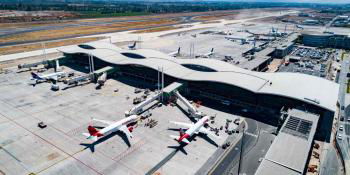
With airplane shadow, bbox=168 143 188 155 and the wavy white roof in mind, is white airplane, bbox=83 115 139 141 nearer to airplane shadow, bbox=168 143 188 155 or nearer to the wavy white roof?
airplane shadow, bbox=168 143 188 155

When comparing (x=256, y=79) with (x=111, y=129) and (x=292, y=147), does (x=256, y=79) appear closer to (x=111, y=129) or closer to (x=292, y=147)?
(x=292, y=147)

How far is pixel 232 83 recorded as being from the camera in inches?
2844

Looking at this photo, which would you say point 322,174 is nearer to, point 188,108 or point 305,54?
point 188,108

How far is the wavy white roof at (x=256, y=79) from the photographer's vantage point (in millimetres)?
64750

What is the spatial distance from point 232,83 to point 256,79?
353 inches

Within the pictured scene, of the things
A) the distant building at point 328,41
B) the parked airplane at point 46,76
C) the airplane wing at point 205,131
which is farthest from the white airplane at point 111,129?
the distant building at point 328,41

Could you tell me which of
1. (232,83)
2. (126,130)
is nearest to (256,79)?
(232,83)

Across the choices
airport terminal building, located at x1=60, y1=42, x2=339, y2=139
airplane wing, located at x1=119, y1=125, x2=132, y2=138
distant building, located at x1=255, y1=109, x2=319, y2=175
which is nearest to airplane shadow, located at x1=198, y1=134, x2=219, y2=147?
distant building, located at x1=255, y1=109, x2=319, y2=175

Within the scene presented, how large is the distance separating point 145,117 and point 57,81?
45.7 metres

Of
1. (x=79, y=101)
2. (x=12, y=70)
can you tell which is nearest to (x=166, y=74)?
(x=79, y=101)

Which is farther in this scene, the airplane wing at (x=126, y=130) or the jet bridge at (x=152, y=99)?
the jet bridge at (x=152, y=99)

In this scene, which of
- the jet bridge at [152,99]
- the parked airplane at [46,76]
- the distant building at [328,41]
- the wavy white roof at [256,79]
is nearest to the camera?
the wavy white roof at [256,79]

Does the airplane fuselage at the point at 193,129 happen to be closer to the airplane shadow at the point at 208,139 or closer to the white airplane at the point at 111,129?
the airplane shadow at the point at 208,139

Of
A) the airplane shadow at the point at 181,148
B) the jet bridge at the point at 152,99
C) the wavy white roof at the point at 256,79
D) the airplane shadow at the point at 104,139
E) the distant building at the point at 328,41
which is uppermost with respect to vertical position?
the distant building at the point at 328,41
